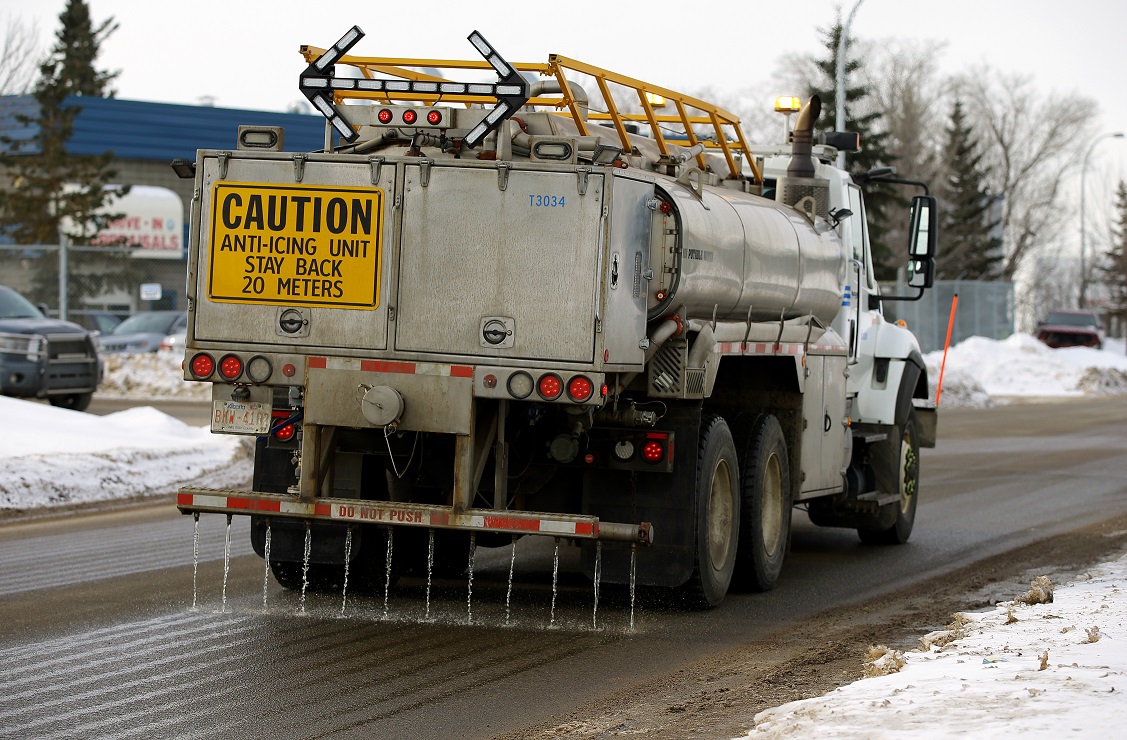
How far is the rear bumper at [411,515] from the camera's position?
8.16m

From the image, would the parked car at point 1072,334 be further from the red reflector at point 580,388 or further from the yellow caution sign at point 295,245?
the yellow caution sign at point 295,245

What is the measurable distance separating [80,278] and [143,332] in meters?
3.03

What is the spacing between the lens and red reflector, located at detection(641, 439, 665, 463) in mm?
9062

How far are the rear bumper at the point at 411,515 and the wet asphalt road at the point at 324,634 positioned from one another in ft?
1.99

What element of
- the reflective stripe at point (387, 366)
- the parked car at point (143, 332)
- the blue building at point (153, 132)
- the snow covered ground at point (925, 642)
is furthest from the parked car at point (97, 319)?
the reflective stripe at point (387, 366)

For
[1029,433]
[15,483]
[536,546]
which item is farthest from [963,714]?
[1029,433]

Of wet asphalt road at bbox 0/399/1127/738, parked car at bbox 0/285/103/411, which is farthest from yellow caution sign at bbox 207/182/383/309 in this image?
parked car at bbox 0/285/103/411

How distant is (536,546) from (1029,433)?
16.2 m

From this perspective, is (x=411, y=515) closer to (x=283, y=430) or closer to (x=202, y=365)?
(x=283, y=430)

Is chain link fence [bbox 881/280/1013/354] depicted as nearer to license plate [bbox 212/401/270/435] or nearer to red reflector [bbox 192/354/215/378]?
license plate [bbox 212/401/270/435]

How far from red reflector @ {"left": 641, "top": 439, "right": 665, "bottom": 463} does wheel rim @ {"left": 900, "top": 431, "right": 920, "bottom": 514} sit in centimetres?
480

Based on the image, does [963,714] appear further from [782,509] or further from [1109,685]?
[782,509]

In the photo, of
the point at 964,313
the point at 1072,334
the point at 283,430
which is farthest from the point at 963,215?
the point at 283,430

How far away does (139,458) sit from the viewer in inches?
646
